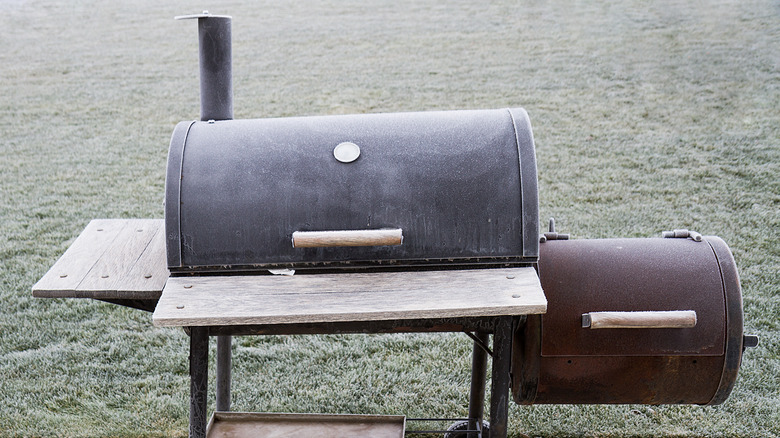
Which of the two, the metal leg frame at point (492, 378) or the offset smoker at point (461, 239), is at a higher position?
the offset smoker at point (461, 239)

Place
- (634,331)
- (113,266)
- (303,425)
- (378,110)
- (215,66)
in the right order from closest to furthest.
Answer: (634,331) → (113,266) → (215,66) → (303,425) → (378,110)

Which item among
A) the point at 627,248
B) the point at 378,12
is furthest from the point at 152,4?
the point at 627,248

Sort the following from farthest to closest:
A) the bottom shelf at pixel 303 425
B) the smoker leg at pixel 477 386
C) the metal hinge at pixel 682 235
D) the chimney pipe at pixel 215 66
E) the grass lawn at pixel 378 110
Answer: the grass lawn at pixel 378 110 → the smoker leg at pixel 477 386 → the bottom shelf at pixel 303 425 → the chimney pipe at pixel 215 66 → the metal hinge at pixel 682 235

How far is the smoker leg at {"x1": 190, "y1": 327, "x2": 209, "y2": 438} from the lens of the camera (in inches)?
76.2

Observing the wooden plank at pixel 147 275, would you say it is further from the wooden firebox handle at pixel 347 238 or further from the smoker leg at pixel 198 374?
the wooden firebox handle at pixel 347 238

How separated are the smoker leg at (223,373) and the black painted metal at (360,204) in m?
0.85

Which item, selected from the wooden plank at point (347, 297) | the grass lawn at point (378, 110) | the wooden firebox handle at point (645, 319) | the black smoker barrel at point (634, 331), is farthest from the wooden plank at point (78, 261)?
the wooden firebox handle at point (645, 319)

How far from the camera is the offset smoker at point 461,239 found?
1.92 meters

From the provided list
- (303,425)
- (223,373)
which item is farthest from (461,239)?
(223,373)

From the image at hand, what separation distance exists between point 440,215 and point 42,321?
2856 millimetres

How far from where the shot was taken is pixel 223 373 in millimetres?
2770

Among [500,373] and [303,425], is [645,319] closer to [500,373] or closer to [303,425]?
[500,373]

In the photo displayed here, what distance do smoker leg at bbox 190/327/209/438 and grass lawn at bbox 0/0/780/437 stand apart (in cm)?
116

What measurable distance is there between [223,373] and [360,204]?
1198mm
